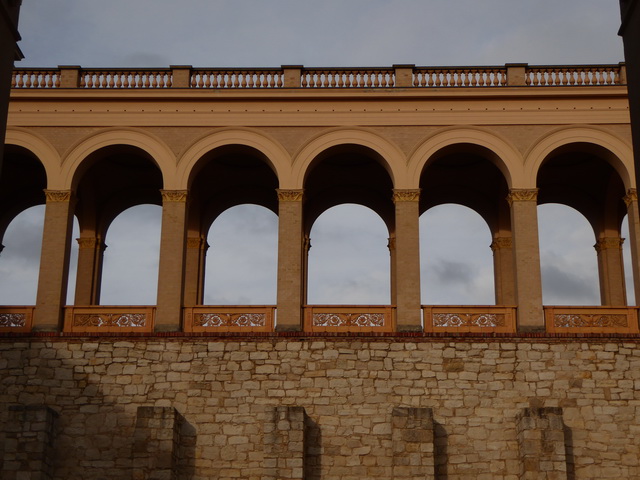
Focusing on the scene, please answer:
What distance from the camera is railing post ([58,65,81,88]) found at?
1145 inches

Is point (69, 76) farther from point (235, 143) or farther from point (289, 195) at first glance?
point (289, 195)

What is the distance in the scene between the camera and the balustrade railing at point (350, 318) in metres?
26.4

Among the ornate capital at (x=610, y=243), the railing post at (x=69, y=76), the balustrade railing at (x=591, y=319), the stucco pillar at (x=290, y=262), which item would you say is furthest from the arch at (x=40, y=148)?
the ornate capital at (x=610, y=243)

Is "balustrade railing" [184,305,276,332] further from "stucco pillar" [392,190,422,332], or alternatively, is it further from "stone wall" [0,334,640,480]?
"stucco pillar" [392,190,422,332]

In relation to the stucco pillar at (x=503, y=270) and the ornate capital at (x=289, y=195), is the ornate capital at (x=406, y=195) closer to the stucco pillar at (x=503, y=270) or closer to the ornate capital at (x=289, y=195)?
the ornate capital at (x=289, y=195)

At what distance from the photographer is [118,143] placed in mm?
28328

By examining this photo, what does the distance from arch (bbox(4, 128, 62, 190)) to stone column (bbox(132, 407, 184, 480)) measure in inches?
271

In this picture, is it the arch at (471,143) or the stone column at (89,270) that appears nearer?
the arch at (471,143)

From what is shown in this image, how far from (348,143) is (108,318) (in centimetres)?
712

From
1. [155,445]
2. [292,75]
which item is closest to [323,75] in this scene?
[292,75]

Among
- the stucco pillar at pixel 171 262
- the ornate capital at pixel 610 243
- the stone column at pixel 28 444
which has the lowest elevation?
the stone column at pixel 28 444

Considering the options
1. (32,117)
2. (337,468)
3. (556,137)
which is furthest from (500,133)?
(32,117)

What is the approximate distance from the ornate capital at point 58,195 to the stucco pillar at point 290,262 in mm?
5117

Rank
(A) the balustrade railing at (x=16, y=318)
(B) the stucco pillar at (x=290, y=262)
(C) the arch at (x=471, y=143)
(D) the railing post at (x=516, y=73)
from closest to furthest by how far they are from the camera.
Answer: (B) the stucco pillar at (x=290, y=262) < (A) the balustrade railing at (x=16, y=318) < (C) the arch at (x=471, y=143) < (D) the railing post at (x=516, y=73)
